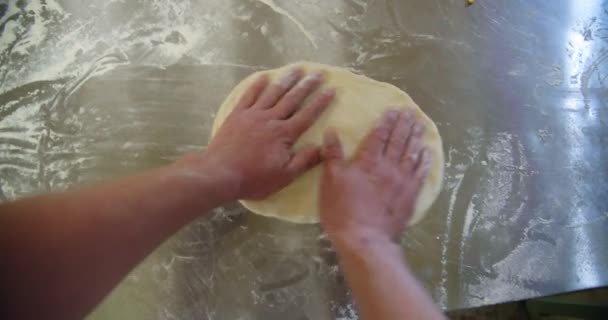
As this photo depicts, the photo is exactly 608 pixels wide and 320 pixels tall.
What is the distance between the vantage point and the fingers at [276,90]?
0.97m

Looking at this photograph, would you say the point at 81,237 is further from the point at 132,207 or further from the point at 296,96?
the point at 296,96

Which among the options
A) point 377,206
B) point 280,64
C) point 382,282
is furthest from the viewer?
point 280,64

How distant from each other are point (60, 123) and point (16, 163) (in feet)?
0.43

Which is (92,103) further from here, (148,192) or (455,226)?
(455,226)

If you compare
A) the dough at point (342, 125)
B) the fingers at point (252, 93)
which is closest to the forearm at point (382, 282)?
the dough at point (342, 125)

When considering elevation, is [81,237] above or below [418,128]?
above

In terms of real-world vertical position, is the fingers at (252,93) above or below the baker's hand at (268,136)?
above

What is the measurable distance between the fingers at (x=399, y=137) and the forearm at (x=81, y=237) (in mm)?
416

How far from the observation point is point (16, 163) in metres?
1.02

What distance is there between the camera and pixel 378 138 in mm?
964

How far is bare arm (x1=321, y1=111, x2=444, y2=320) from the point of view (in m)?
0.80

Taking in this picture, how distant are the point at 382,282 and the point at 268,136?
368 millimetres

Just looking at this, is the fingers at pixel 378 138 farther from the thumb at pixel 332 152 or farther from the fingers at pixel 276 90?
the fingers at pixel 276 90

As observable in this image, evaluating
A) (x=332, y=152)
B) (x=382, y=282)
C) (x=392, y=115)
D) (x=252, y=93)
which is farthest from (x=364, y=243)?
(x=252, y=93)
